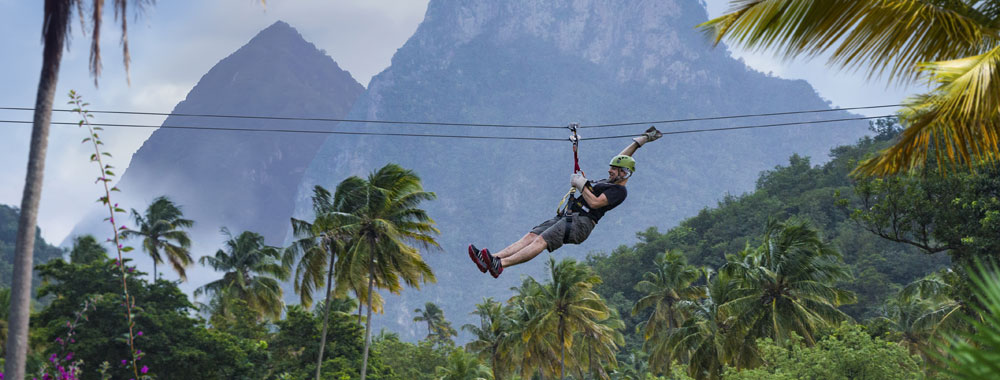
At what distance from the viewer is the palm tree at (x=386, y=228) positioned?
34250 mm

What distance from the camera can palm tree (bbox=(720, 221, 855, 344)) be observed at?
31359 millimetres

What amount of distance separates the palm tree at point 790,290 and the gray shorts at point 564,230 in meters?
21.4

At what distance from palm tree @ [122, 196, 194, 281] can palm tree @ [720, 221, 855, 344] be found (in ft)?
112

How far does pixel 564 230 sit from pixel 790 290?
23.1 meters

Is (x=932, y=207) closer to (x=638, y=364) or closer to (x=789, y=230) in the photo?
(x=789, y=230)

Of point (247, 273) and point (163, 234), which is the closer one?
point (163, 234)

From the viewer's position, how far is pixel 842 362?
2580 cm

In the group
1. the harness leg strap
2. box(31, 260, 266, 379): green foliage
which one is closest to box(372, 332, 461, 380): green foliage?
→ box(31, 260, 266, 379): green foliage

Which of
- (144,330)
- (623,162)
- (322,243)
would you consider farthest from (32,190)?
(144,330)

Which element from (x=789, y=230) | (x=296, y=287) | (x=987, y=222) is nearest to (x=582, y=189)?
(x=987, y=222)

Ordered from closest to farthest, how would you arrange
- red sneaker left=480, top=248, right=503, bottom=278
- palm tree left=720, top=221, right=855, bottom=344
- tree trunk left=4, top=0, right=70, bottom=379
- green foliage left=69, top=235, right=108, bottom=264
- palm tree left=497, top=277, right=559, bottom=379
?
tree trunk left=4, top=0, right=70, bottom=379, red sneaker left=480, top=248, right=503, bottom=278, palm tree left=720, top=221, right=855, bottom=344, green foliage left=69, top=235, right=108, bottom=264, palm tree left=497, top=277, right=559, bottom=379

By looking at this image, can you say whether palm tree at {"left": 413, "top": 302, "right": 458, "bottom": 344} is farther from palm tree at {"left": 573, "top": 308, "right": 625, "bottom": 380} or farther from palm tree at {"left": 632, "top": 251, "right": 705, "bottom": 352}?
palm tree at {"left": 632, "top": 251, "right": 705, "bottom": 352}

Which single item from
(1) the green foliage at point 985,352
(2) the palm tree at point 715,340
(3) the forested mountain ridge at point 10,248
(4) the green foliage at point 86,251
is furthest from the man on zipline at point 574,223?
(3) the forested mountain ridge at point 10,248

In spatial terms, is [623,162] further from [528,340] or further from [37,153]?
[528,340]
